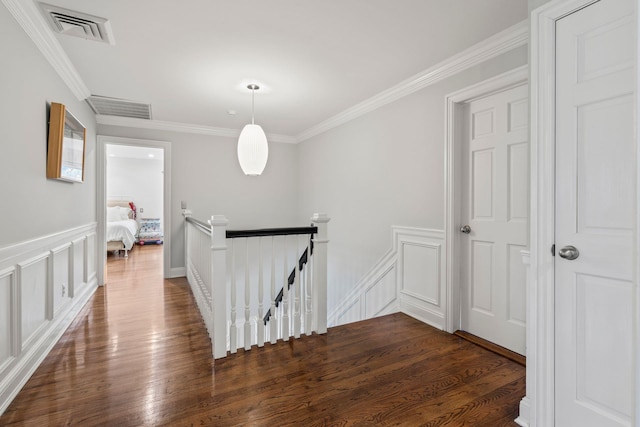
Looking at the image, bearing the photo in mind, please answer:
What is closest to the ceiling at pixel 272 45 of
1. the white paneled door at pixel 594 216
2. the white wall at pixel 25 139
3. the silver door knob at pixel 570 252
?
the white wall at pixel 25 139

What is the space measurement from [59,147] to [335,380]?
2.69m

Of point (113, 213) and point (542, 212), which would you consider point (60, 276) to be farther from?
point (113, 213)

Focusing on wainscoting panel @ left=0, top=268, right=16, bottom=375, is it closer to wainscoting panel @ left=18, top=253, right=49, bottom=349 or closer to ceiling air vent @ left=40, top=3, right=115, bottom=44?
wainscoting panel @ left=18, top=253, right=49, bottom=349

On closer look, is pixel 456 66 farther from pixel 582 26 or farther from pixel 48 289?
pixel 48 289

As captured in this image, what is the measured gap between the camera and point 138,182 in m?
8.93

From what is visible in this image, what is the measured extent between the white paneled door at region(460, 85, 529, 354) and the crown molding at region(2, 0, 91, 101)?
3129 mm

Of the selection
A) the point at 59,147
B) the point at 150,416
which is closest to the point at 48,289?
the point at 59,147

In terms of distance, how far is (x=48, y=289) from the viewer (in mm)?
2408

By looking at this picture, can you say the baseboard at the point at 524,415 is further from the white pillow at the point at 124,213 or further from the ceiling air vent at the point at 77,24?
the white pillow at the point at 124,213

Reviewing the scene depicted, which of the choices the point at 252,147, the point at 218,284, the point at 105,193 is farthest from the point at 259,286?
the point at 105,193

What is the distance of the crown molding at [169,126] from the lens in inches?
171

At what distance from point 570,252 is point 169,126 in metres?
4.91

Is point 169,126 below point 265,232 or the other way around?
the other way around

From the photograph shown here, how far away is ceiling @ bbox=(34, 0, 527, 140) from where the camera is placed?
1.96 m
